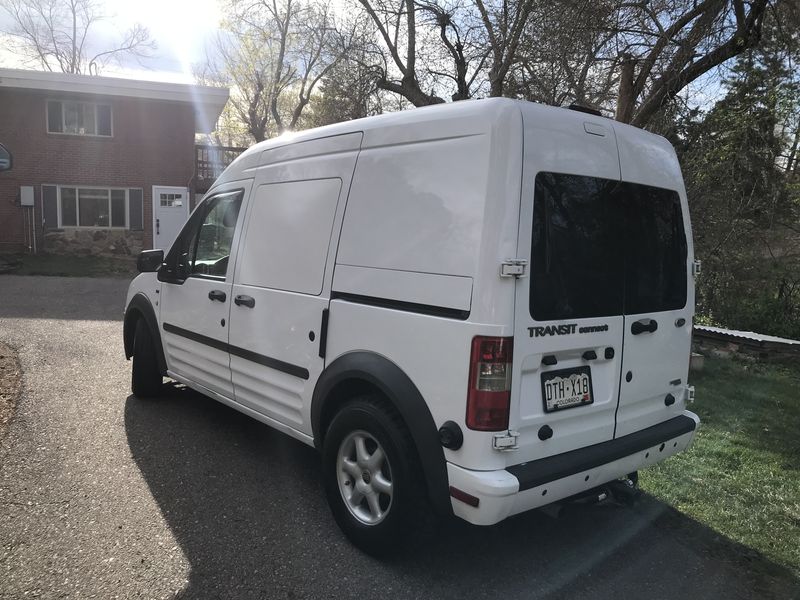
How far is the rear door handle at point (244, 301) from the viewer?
4.12m

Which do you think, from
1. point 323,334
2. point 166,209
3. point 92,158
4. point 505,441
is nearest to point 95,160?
point 92,158

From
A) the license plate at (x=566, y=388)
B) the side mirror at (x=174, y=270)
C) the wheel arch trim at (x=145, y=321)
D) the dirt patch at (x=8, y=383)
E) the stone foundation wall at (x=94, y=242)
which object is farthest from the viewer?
the stone foundation wall at (x=94, y=242)

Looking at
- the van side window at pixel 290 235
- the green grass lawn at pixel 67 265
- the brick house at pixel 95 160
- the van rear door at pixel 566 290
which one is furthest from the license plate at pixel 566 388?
the brick house at pixel 95 160

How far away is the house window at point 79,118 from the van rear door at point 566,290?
18796 millimetres

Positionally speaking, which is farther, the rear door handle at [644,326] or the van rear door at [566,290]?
the rear door handle at [644,326]

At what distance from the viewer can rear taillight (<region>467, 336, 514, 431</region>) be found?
2.68 meters

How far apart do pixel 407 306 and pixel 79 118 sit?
62.4 ft

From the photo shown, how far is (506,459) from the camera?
9.07 feet

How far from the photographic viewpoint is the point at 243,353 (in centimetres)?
422

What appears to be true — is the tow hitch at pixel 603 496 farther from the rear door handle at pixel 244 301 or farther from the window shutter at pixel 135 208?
the window shutter at pixel 135 208

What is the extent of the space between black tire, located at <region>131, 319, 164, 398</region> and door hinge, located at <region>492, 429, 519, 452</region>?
3886 mm

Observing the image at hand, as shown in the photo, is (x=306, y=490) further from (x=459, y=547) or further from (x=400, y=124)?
(x=400, y=124)

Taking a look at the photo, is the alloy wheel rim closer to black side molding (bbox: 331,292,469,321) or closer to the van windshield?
black side molding (bbox: 331,292,469,321)

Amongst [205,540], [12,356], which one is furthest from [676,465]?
[12,356]
